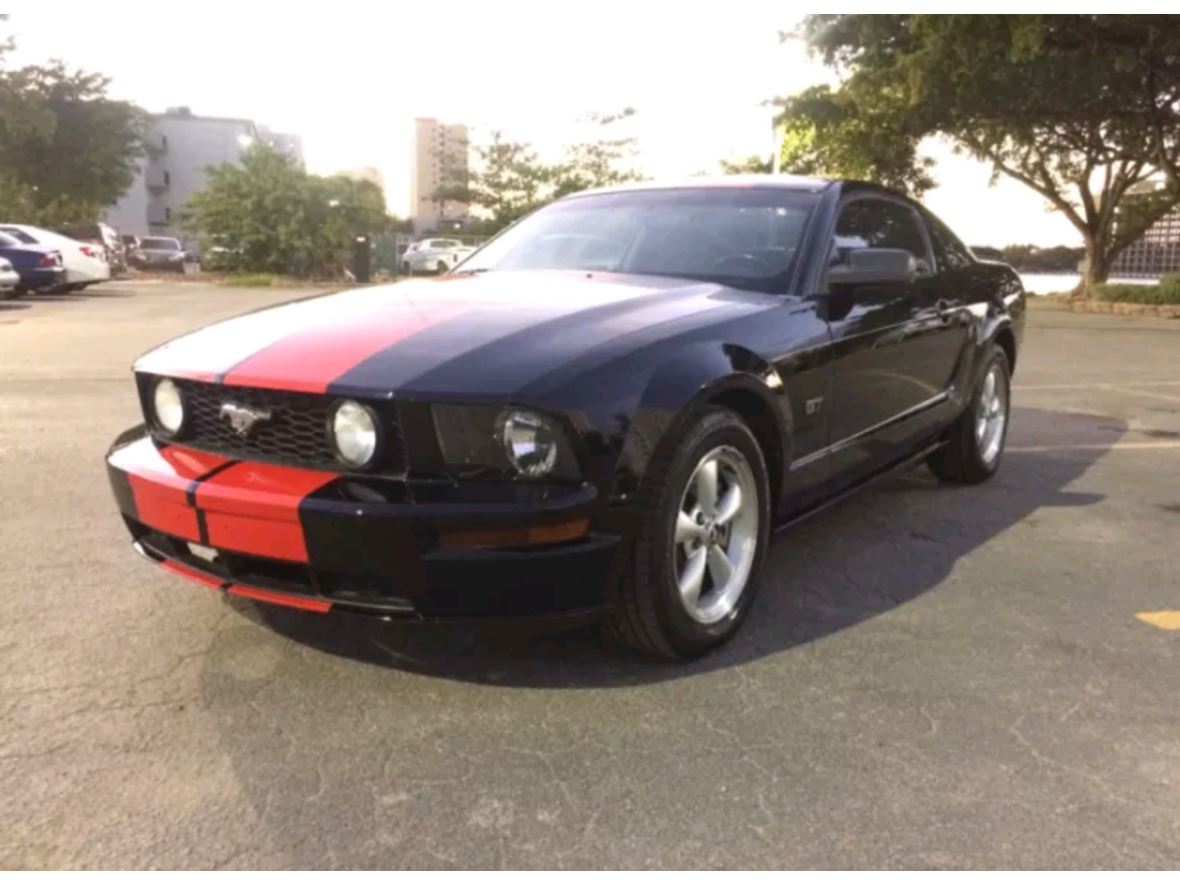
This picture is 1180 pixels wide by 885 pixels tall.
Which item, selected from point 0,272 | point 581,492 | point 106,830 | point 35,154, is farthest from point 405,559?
point 35,154

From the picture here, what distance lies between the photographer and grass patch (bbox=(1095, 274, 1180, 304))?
63.6 feet

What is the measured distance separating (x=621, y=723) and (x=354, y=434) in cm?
→ 96

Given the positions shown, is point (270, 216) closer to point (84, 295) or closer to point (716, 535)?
point (84, 295)

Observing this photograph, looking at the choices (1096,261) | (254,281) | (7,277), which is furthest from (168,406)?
(1096,261)

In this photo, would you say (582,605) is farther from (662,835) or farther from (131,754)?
(131,754)

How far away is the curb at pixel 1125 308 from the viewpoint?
1877 centimetres

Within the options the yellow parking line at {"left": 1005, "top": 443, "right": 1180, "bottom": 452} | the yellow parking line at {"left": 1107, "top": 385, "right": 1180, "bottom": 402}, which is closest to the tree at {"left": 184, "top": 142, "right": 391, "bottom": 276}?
the yellow parking line at {"left": 1107, "top": 385, "right": 1180, "bottom": 402}

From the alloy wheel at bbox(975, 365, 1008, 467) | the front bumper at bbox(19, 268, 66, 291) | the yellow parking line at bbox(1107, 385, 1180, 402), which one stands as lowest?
the front bumper at bbox(19, 268, 66, 291)

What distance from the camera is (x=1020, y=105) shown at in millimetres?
19656

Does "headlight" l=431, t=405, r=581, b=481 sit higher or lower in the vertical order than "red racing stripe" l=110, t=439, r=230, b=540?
higher

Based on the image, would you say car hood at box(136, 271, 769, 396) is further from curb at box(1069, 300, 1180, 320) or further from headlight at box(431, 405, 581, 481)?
curb at box(1069, 300, 1180, 320)

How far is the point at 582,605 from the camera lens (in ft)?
8.46

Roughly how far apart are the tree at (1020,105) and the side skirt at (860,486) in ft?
40.0

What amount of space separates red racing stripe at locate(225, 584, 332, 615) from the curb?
64.1 ft
